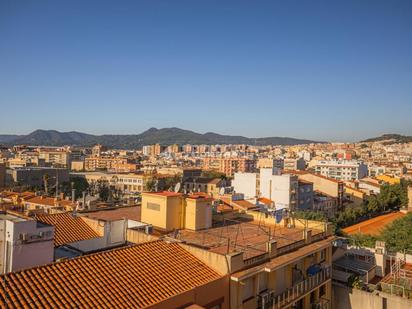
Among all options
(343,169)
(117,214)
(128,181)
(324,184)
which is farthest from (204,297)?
(343,169)

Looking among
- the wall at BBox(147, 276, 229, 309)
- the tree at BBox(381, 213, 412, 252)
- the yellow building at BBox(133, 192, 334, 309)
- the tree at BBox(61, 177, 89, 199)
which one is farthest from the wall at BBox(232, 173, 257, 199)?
the wall at BBox(147, 276, 229, 309)

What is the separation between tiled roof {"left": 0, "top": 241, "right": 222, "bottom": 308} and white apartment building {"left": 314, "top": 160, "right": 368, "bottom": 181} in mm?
88942

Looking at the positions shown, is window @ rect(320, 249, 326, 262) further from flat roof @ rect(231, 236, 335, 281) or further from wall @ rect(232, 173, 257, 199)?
wall @ rect(232, 173, 257, 199)

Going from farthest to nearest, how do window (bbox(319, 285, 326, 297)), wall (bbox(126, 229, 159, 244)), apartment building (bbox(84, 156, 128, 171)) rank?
apartment building (bbox(84, 156, 128, 171))
window (bbox(319, 285, 326, 297))
wall (bbox(126, 229, 159, 244))

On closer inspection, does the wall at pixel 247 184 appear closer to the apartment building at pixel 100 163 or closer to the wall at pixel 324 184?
the wall at pixel 324 184

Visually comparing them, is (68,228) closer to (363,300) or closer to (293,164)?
(363,300)

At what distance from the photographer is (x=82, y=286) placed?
10.1m

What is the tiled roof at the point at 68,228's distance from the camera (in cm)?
1608

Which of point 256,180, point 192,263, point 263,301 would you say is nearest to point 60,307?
point 192,263

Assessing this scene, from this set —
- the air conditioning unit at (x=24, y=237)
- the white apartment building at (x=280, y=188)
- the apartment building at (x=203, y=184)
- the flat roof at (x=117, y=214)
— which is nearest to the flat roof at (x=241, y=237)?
the flat roof at (x=117, y=214)

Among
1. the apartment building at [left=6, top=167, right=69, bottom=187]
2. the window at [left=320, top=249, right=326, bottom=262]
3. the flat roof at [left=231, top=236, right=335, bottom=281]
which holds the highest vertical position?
the flat roof at [left=231, top=236, right=335, bottom=281]

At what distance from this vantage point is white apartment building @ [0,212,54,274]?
12281mm

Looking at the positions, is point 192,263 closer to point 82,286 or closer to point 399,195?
point 82,286

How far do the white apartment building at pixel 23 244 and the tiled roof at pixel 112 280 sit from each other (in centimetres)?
246
